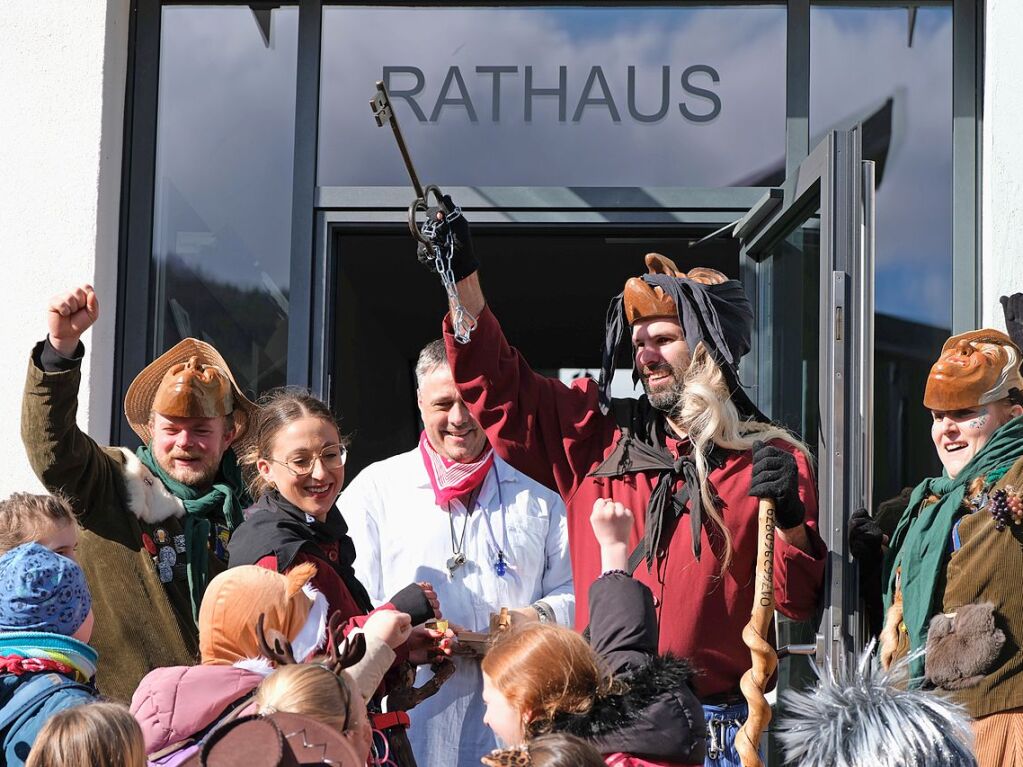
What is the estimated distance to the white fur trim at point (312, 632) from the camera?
3061mm

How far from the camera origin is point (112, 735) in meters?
2.45

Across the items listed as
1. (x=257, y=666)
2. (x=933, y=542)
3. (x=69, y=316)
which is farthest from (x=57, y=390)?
(x=933, y=542)

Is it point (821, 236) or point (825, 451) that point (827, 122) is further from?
point (825, 451)

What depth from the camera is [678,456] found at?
12.0ft

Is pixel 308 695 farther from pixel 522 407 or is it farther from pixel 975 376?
pixel 975 376

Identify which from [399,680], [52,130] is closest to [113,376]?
[52,130]

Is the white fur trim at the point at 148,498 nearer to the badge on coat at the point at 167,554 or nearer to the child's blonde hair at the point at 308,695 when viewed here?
the badge on coat at the point at 167,554

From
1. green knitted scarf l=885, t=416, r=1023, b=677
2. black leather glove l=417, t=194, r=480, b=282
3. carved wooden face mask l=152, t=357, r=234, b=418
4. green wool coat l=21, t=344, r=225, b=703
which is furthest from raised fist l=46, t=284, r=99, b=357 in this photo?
green knitted scarf l=885, t=416, r=1023, b=677

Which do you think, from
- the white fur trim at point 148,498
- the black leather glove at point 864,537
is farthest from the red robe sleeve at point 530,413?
the white fur trim at point 148,498

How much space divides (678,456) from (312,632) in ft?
3.52

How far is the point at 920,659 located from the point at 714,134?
2.24 metres

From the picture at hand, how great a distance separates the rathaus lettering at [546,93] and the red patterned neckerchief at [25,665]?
2806 mm

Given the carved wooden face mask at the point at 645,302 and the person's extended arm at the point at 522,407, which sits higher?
the carved wooden face mask at the point at 645,302

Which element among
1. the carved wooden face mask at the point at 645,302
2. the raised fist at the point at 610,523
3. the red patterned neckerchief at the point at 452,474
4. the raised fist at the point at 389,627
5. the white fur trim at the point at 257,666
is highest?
the carved wooden face mask at the point at 645,302
